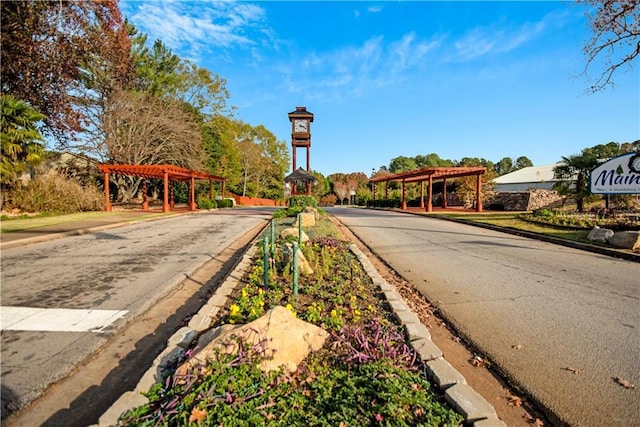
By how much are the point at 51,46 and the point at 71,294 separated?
16.0 metres

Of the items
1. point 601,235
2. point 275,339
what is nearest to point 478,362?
point 275,339

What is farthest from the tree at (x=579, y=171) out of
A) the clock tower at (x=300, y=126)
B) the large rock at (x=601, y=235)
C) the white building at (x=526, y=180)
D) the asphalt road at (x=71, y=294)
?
the white building at (x=526, y=180)

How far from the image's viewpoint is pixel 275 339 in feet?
8.09

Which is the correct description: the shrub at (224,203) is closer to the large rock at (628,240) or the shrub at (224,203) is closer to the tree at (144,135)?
the tree at (144,135)

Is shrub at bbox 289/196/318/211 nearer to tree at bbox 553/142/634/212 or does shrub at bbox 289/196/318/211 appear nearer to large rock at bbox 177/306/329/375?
tree at bbox 553/142/634/212

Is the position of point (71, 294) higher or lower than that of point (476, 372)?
higher

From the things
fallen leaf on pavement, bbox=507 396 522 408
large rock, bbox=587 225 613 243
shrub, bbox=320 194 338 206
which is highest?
shrub, bbox=320 194 338 206

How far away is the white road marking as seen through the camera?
332cm

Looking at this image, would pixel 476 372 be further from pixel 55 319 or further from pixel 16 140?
pixel 16 140

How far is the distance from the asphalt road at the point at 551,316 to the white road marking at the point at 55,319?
3.98 m

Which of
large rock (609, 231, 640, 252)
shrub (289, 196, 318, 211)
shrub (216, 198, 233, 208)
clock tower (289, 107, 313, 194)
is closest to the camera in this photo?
large rock (609, 231, 640, 252)

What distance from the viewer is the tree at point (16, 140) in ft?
40.9

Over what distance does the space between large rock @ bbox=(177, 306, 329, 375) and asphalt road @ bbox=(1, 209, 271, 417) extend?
1.29 m

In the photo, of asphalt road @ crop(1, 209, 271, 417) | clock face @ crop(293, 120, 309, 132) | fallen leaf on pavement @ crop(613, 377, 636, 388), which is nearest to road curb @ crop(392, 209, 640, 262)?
fallen leaf on pavement @ crop(613, 377, 636, 388)
